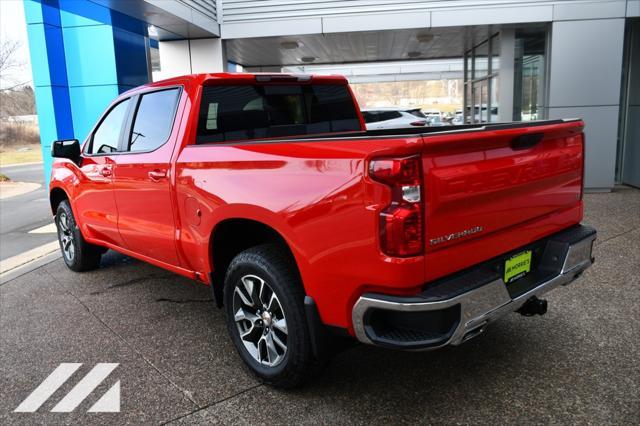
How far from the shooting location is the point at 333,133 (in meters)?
4.42

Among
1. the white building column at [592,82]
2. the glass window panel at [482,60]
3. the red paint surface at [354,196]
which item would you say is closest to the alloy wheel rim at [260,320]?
the red paint surface at [354,196]

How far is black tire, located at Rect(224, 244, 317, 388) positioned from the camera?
2.87m

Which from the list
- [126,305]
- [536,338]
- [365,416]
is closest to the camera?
[365,416]

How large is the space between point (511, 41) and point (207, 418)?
10008mm

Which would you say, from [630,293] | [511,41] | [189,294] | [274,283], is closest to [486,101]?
[511,41]

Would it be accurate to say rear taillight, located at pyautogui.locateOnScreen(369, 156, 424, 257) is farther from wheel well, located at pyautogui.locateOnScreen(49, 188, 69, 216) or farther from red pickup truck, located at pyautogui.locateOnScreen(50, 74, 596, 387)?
wheel well, located at pyautogui.locateOnScreen(49, 188, 69, 216)

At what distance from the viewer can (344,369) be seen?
134 inches

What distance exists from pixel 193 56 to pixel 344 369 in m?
9.79

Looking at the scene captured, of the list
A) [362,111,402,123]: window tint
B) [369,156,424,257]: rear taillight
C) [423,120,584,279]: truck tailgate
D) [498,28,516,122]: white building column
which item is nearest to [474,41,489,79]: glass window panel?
[498,28,516,122]: white building column

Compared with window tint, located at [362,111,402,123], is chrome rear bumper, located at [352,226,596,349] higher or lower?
lower

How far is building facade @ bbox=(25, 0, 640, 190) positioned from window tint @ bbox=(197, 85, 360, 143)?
548 centimetres

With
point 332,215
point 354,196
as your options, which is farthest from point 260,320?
point 354,196

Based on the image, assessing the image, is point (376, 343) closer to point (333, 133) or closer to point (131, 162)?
point (333, 133)

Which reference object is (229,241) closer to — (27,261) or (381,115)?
(27,261)
